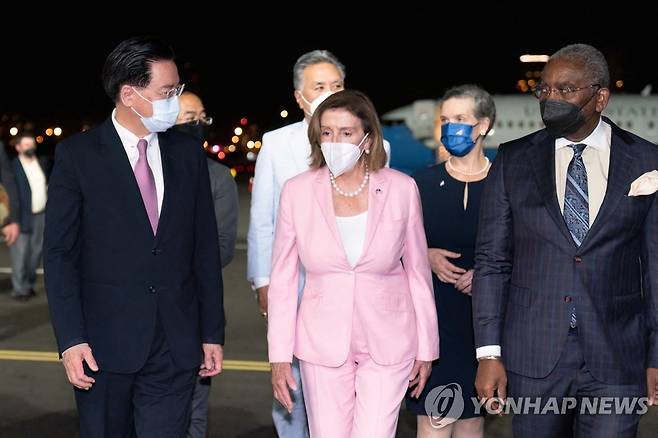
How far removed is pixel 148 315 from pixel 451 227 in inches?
68.1

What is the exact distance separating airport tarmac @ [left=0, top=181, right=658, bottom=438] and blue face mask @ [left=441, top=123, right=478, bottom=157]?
8.06 ft

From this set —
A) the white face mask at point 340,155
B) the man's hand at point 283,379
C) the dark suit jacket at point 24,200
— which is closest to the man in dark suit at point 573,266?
the white face mask at point 340,155

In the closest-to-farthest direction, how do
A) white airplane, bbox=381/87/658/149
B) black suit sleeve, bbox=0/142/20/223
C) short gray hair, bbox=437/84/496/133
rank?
short gray hair, bbox=437/84/496/133, black suit sleeve, bbox=0/142/20/223, white airplane, bbox=381/87/658/149

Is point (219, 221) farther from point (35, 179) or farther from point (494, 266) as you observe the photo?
point (35, 179)

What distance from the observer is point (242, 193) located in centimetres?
3166

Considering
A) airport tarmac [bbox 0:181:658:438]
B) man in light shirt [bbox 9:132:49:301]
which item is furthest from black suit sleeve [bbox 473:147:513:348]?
man in light shirt [bbox 9:132:49:301]

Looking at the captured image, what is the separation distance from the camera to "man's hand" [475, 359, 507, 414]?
3.70m

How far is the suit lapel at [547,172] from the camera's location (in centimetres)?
357

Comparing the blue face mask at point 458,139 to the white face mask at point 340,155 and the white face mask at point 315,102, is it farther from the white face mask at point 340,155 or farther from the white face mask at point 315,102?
the white face mask at point 340,155

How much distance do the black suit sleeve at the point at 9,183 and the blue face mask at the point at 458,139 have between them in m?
5.57

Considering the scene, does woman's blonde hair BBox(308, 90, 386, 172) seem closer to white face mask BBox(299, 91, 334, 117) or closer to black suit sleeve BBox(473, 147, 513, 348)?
black suit sleeve BBox(473, 147, 513, 348)

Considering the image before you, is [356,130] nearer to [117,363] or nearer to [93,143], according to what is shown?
[93,143]

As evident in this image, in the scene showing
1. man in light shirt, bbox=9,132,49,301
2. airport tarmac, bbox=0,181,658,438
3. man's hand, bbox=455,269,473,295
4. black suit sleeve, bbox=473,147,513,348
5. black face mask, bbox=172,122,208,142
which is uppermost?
black face mask, bbox=172,122,208,142

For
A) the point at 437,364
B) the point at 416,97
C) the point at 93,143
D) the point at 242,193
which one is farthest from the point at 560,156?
the point at 416,97
